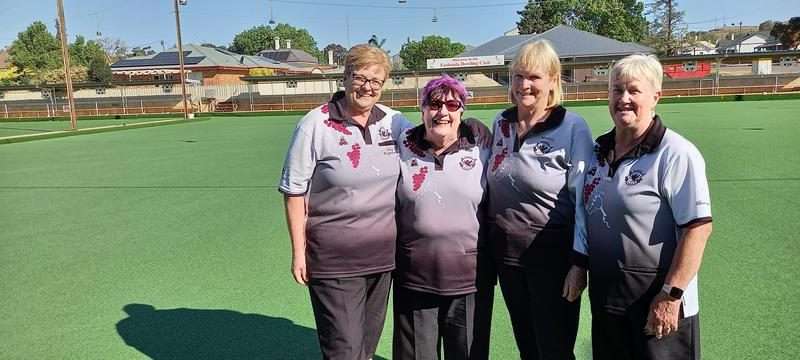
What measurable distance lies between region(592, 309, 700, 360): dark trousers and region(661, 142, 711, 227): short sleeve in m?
0.45

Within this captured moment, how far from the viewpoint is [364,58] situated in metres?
2.69

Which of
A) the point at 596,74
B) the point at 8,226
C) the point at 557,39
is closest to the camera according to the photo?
the point at 8,226

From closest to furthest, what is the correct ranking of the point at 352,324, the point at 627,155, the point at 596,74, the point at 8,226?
the point at 627,155
the point at 352,324
the point at 8,226
the point at 596,74

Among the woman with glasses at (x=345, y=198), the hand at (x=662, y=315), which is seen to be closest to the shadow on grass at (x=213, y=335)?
the woman with glasses at (x=345, y=198)

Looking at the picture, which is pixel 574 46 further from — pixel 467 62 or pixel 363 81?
pixel 363 81

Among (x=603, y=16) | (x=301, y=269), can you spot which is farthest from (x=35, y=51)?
(x=301, y=269)

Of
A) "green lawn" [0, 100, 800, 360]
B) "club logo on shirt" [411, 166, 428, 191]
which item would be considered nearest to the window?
"green lawn" [0, 100, 800, 360]

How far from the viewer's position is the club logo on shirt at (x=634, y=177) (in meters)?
2.26

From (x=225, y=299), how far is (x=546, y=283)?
9.21 ft

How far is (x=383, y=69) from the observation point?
2.74 meters

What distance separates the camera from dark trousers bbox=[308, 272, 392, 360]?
112 inches

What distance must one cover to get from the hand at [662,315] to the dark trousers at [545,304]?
1.53 ft

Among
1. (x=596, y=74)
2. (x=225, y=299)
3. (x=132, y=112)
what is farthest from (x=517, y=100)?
(x=132, y=112)

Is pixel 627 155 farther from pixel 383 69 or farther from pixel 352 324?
pixel 352 324
